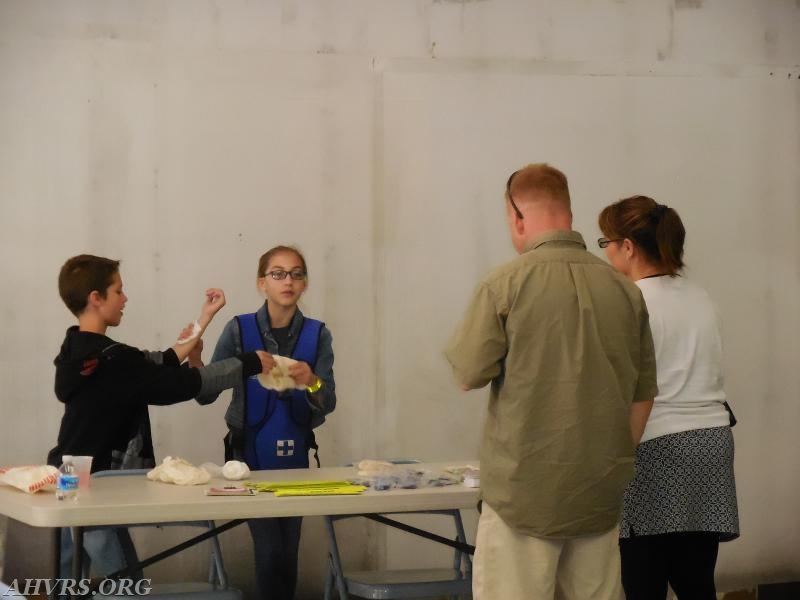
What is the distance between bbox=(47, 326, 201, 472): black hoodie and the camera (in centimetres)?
340

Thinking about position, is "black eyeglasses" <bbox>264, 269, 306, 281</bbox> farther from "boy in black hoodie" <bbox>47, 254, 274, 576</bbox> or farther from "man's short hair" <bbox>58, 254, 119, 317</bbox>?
"man's short hair" <bbox>58, 254, 119, 317</bbox>

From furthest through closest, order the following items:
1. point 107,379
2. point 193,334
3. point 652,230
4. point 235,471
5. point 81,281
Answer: point 193,334 < point 81,281 < point 107,379 < point 235,471 < point 652,230

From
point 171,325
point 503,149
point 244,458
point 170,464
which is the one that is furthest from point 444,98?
point 170,464

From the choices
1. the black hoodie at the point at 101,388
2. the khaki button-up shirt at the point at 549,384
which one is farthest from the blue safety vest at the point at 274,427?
the khaki button-up shirt at the point at 549,384

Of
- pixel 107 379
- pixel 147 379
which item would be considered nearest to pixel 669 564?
pixel 147 379

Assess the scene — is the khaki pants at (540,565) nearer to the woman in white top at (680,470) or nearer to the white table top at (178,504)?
the woman in white top at (680,470)

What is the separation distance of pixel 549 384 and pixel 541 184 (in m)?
0.52

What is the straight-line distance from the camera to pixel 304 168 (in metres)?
4.90

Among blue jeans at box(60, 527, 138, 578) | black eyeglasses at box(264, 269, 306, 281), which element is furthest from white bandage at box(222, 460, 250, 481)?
black eyeglasses at box(264, 269, 306, 281)

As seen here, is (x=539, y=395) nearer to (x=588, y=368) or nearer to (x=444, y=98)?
(x=588, y=368)

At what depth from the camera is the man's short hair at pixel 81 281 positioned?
3.62m

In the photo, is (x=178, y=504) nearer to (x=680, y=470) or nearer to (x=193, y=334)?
(x=193, y=334)

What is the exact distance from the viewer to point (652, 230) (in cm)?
312

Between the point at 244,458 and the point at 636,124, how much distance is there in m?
2.62
